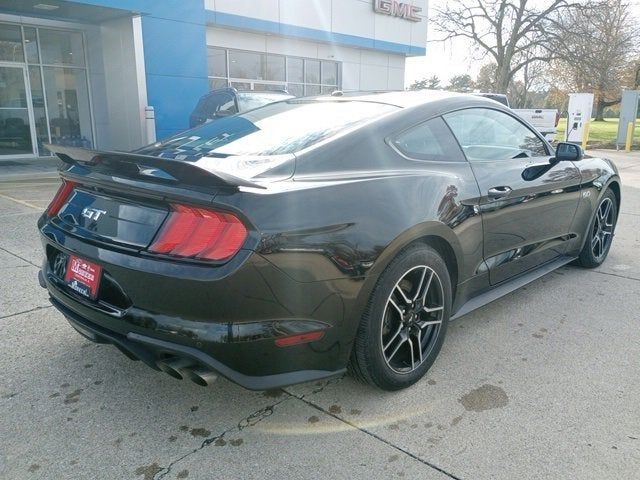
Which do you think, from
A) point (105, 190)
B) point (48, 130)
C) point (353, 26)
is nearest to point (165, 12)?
point (48, 130)

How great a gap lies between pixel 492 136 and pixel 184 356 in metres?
2.52

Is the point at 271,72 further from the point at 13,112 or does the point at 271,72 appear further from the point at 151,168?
the point at 151,168

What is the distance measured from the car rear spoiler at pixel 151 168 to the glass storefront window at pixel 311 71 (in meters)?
17.8

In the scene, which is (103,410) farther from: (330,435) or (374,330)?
(374,330)

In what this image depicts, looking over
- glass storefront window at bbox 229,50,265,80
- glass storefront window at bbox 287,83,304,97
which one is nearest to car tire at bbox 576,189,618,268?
glass storefront window at bbox 229,50,265,80

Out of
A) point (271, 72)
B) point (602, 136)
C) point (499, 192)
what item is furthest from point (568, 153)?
point (602, 136)

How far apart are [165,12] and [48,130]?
451 cm

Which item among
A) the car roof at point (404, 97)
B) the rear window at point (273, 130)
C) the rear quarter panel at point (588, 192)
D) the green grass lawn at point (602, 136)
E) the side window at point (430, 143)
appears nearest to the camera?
the rear window at point (273, 130)

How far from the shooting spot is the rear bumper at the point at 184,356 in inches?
83.1

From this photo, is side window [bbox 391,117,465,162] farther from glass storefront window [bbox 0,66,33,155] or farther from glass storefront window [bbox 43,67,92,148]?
glass storefront window [bbox 0,66,33,155]

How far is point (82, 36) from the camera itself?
14133 millimetres

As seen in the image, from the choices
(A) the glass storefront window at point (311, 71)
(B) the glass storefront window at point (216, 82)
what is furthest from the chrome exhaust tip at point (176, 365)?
(A) the glass storefront window at point (311, 71)

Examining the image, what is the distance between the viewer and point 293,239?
84.0 inches

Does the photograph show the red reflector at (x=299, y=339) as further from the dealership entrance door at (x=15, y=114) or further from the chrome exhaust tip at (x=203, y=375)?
the dealership entrance door at (x=15, y=114)
